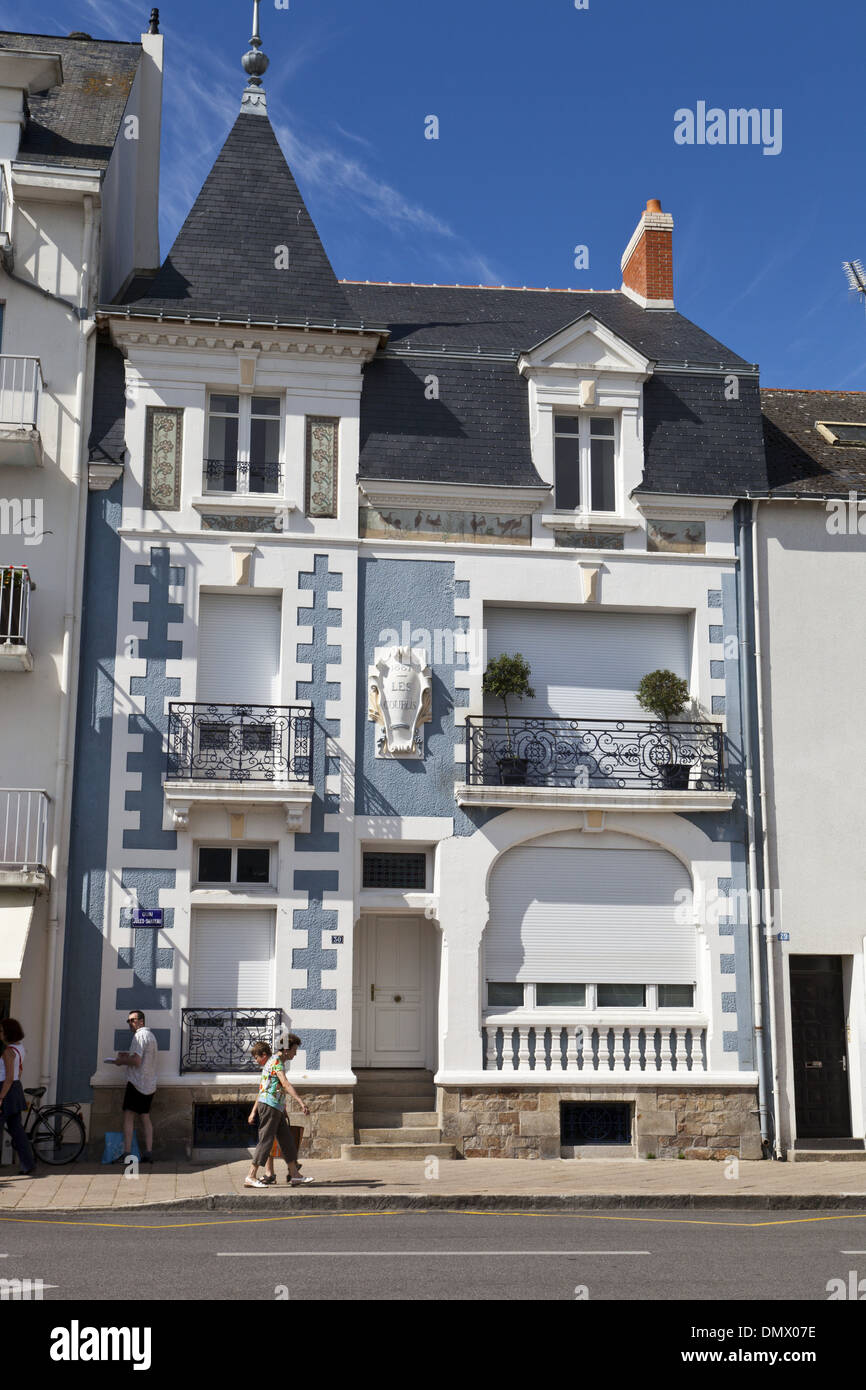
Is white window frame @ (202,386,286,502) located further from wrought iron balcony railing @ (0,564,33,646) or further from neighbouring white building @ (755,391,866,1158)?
neighbouring white building @ (755,391,866,1158)

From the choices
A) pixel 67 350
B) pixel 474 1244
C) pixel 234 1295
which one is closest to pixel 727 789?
pixel 474 1244

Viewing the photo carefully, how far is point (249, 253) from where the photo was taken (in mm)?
19672

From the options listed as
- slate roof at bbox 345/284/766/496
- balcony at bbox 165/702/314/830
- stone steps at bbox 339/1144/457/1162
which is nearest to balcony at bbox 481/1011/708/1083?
stone steps at bbox 339/1144/457/1162

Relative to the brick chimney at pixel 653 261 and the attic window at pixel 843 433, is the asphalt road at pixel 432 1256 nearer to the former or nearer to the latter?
the attic window at pixel 843 433

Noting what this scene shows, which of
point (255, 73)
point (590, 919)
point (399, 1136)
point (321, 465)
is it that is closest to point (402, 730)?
point (590, 919)

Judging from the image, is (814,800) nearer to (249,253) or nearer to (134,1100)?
(134,1100)

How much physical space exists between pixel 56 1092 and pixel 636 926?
24.1 feet

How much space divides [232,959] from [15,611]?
4960mm

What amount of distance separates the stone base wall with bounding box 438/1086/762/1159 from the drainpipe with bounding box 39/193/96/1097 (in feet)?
15.7

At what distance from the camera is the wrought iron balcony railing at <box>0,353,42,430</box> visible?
1780cm

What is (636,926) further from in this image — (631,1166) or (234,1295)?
(234,1295)

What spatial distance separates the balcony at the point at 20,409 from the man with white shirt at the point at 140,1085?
6959 mm

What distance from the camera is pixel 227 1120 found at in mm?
17156

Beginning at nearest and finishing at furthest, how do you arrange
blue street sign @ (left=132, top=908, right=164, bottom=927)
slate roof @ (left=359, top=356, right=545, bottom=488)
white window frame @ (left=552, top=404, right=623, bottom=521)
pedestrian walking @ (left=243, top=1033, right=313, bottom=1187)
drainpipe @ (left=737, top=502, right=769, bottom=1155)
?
pedestrian walking @ (left=243, top=1033, right=313, bottom=1187), blue street sign @ (left=132, top=908, right=164, bottom=927), drainpipe @ (left=737, top=502, right=769, bottom=1155), slate roof @ (left=359, top=356, right=545, bottom=488), white window frame @ (left=552, top=404, right=623, bottom=521)
